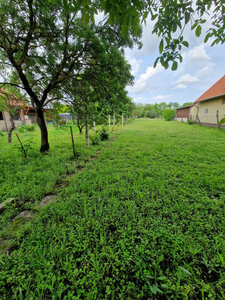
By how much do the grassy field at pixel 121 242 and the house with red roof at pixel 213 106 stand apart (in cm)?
1139

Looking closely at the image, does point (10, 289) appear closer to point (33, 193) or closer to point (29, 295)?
point (29, 295)

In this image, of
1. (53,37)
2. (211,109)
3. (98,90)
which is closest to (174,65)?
(98,90)

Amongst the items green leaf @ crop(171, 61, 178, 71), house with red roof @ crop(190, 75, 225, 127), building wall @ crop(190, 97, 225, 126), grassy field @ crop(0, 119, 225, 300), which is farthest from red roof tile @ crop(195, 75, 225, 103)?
green leaf @ crop(171, 61, 178, 71)

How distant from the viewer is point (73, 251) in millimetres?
1261

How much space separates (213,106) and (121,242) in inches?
596

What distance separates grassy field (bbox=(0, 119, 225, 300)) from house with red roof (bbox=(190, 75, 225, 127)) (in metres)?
11.4

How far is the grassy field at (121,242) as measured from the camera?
101 centimetres

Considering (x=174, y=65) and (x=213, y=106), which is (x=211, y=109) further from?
(x=174, y=65)

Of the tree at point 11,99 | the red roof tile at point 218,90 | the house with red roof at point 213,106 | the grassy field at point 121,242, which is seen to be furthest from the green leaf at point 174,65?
the red roof tile at point 218,90

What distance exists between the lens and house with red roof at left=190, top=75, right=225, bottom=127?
1047 cm

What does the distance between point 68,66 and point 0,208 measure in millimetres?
3933

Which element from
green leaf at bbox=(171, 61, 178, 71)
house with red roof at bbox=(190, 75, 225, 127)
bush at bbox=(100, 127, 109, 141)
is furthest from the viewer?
house with red roof at bbox=(190, 75, 225, 127)

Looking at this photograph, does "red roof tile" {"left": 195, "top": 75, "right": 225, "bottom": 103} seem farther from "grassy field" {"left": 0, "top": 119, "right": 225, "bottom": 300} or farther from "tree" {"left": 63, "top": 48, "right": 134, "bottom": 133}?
"grassy field" {"left": 0, "top": 119, "right": 225, "bottom": 300}

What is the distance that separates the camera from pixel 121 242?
1.33 meters
